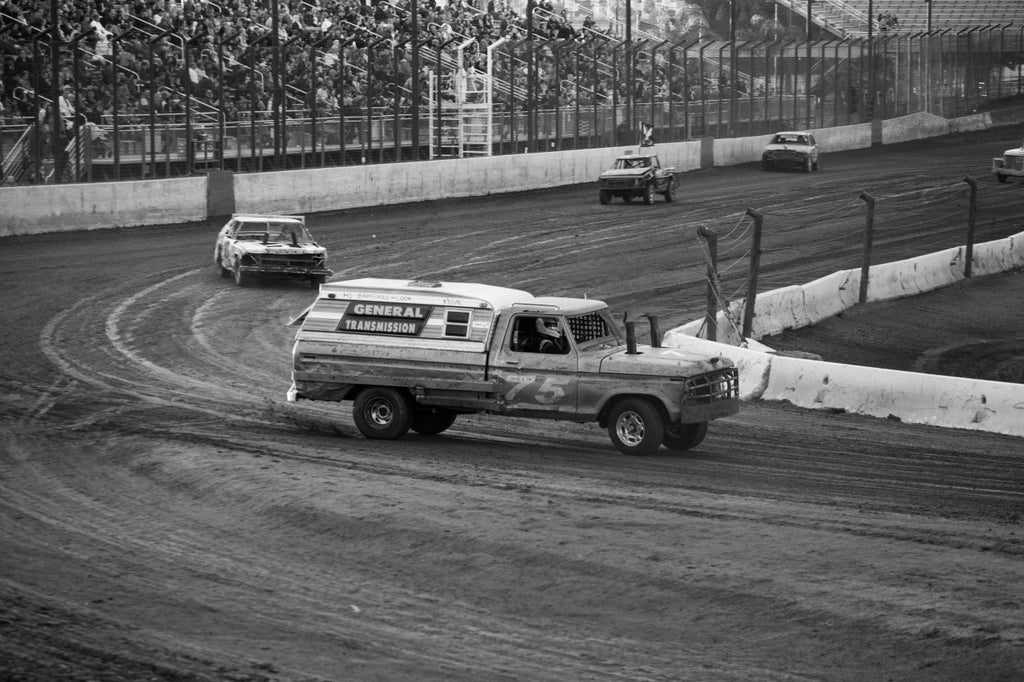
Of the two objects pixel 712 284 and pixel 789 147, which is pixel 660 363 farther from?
pixel 789 147

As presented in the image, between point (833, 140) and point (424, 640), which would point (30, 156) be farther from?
point (833, 140)

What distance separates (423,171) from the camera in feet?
133

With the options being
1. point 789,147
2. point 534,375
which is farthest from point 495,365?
point 789,147

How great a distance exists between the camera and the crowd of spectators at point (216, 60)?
32.7 m

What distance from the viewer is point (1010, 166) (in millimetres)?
49281

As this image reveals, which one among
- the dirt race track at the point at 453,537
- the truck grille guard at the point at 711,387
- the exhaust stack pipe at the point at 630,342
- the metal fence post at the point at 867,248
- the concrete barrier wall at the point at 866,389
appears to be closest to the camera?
the dirt race track at the point at 453,537

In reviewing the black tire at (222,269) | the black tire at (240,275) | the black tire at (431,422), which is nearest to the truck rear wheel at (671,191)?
the black tire at (222,269)

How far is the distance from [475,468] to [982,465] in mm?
4981

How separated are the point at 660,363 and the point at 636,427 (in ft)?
2.29

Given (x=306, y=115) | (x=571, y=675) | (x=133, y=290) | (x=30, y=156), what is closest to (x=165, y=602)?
(x=571, y=675)

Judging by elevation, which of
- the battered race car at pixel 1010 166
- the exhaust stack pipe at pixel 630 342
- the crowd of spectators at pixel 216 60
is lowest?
the exhaust stack pipe at pixel 630 342

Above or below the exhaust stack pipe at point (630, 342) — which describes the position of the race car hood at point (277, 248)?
above

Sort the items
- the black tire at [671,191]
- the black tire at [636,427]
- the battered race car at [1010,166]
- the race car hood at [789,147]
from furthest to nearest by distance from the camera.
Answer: the race car hood at [789,147], the battered race car at [1010,166], the black tire at [671,191], the black tire at [636,427]

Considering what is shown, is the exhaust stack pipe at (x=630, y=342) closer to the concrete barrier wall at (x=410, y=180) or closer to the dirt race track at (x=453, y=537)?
the dirt race track at (x=453, y=537)
